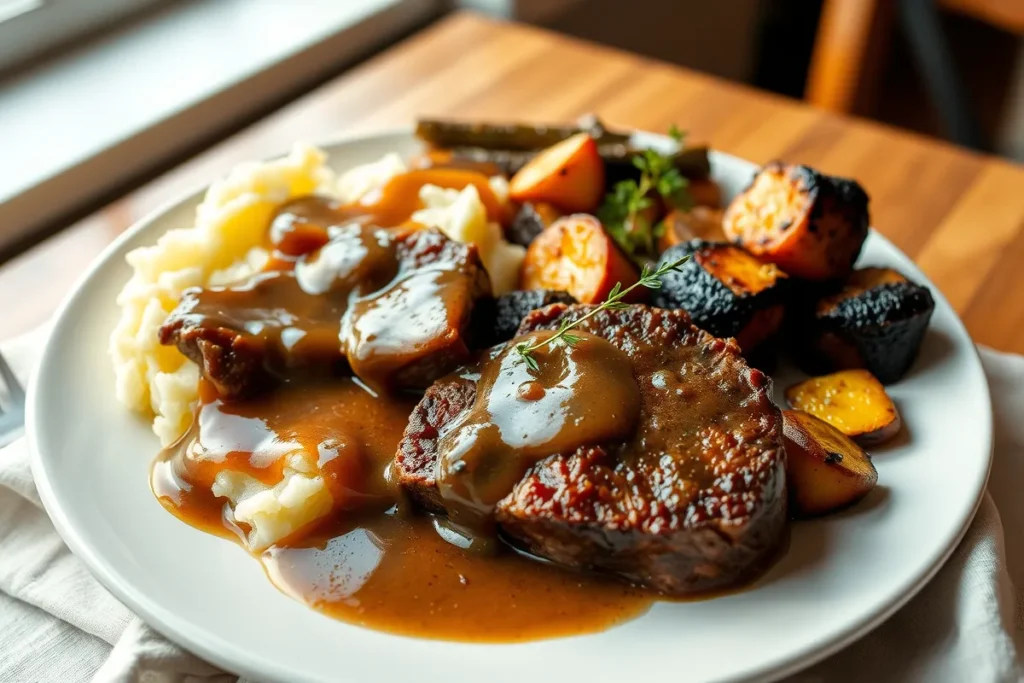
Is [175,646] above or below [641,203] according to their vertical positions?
below

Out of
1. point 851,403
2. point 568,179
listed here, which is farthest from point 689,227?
point 851,403

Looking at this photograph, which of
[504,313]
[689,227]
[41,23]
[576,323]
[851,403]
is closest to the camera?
[576,323]

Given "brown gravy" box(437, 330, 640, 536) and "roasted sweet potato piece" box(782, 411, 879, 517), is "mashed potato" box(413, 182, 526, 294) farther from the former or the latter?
"roasted sweet potato piece" box(782, 411, 879, 517)

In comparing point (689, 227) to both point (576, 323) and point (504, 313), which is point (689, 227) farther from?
point (576, 323)

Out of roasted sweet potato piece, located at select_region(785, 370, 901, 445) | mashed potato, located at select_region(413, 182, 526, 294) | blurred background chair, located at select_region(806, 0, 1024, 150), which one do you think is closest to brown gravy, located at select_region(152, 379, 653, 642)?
mashed potato, located at select_region(413, 182, 526, 294)

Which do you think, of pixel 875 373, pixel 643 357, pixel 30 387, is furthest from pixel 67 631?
pixel 875 373
